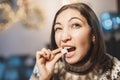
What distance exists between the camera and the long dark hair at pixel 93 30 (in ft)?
3.51

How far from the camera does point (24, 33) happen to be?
110cm

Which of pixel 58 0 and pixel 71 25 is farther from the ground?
pixel 58 0

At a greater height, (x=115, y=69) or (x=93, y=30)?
(x=93, y=30)

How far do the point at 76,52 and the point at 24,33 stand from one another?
9.8 inches

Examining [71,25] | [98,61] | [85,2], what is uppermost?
[85,2]

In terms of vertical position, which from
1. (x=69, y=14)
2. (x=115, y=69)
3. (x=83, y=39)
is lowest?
(x=115, y=69)

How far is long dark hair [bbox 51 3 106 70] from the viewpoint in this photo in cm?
107

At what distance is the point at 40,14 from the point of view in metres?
1.12

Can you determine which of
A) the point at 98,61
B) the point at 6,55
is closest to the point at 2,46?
the point at 6,55

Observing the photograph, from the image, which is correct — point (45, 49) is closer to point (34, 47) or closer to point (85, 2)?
point (34, 47)

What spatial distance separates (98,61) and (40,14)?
0.34 m

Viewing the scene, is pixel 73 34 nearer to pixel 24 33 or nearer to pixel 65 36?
pixel 65 36

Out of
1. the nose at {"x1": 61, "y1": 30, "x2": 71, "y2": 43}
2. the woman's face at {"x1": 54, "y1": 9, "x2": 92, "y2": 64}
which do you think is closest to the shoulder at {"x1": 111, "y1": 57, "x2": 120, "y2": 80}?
the woman's face at {"x1": 54, "y1": 9, "x2": 92, "y2": 64}

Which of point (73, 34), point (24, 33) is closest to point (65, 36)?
point (73, 34)
